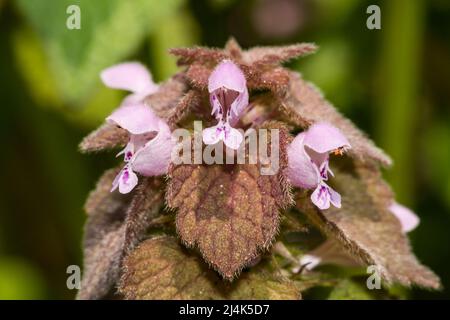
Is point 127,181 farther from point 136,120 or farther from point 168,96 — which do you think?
point 168,96

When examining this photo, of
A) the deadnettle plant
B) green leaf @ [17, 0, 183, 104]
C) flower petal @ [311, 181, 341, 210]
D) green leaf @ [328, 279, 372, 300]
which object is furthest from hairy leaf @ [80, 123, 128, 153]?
green leaf @ [328, 279, 372, 300]

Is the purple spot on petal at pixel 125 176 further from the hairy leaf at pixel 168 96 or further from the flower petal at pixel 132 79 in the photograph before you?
the flower petal at pixel 132 79

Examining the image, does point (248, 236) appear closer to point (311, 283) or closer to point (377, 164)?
point (311, 283)

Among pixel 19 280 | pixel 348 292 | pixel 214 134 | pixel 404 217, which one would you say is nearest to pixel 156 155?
pixel 214 134

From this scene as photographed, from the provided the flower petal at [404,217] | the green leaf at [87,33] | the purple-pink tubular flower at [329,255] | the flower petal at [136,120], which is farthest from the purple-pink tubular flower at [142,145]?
the flower petal at [404,217]

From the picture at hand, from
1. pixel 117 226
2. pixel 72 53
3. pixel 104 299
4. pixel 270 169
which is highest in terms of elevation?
pixel 72 53
